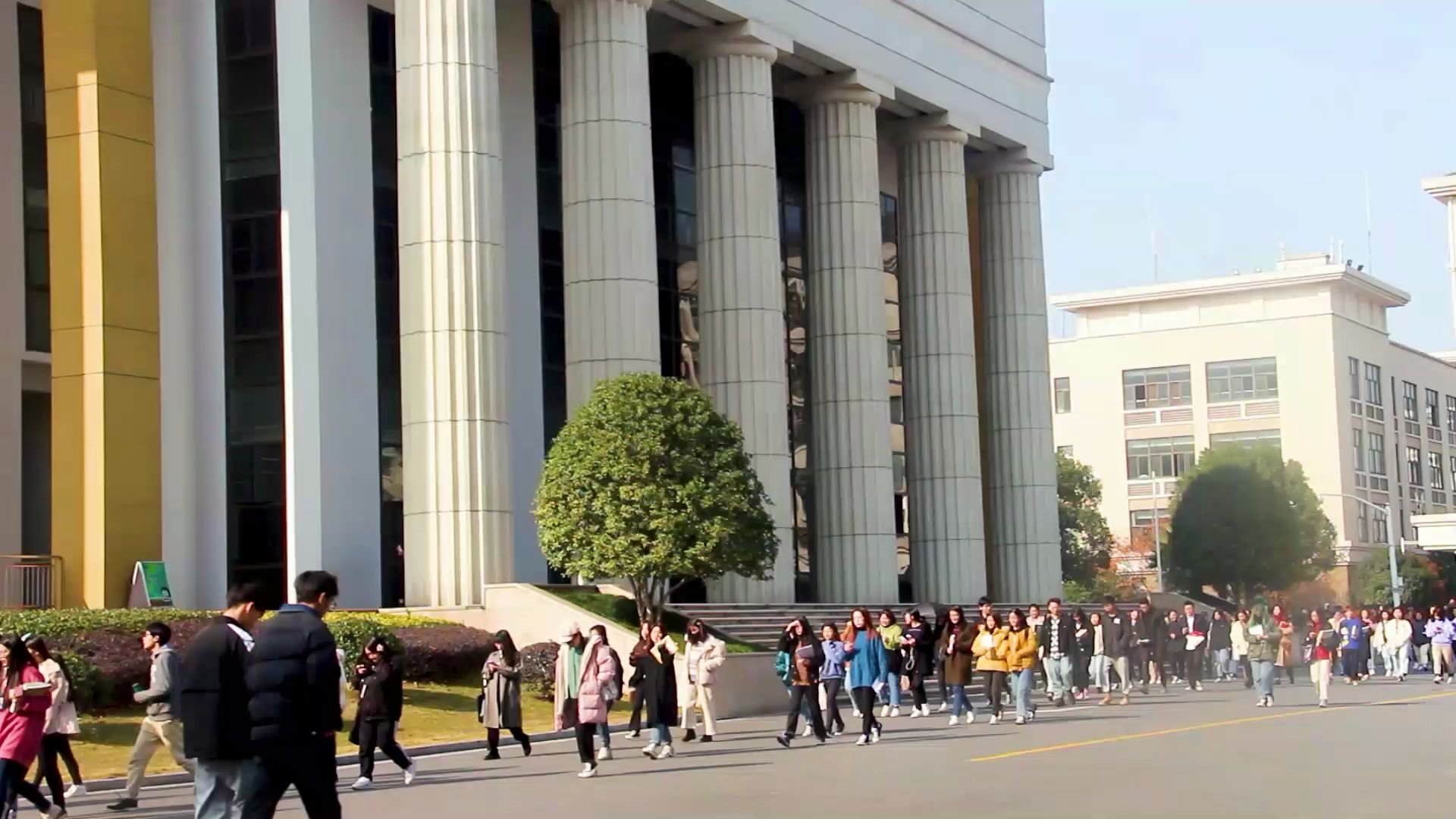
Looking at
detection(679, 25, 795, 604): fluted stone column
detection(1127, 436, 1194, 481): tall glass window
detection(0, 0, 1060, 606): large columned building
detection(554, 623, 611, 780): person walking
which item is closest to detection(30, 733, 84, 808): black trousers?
detection(554, 623, 611, 780): person walking

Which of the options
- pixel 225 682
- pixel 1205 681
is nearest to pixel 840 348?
pixel 1205 681

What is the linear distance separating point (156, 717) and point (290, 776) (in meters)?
8.45

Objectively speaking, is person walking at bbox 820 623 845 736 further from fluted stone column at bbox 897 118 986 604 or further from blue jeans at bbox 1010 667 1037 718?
fluted stone column at bbox 897 118 986 604

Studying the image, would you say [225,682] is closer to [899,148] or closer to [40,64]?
[40,64]

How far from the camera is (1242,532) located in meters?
80.9

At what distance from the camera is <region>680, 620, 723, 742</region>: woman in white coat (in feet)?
87.2

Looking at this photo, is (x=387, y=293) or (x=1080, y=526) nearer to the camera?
(x=387, y=293)

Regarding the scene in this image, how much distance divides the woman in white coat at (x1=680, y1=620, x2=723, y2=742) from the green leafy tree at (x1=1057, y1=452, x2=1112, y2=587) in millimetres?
62746

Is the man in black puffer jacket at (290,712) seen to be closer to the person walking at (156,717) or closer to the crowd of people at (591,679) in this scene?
the crowd of people at (591,679)

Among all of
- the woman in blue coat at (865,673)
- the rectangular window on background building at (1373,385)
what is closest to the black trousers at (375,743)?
the woman in blue coat at (865,673)

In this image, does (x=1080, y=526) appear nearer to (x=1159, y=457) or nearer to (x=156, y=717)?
(x=1159, y=457)

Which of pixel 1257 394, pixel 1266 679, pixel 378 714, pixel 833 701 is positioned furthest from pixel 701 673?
pixel 1257 394

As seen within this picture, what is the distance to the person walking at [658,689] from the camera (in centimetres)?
2456

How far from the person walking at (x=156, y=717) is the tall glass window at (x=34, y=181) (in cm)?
2133
